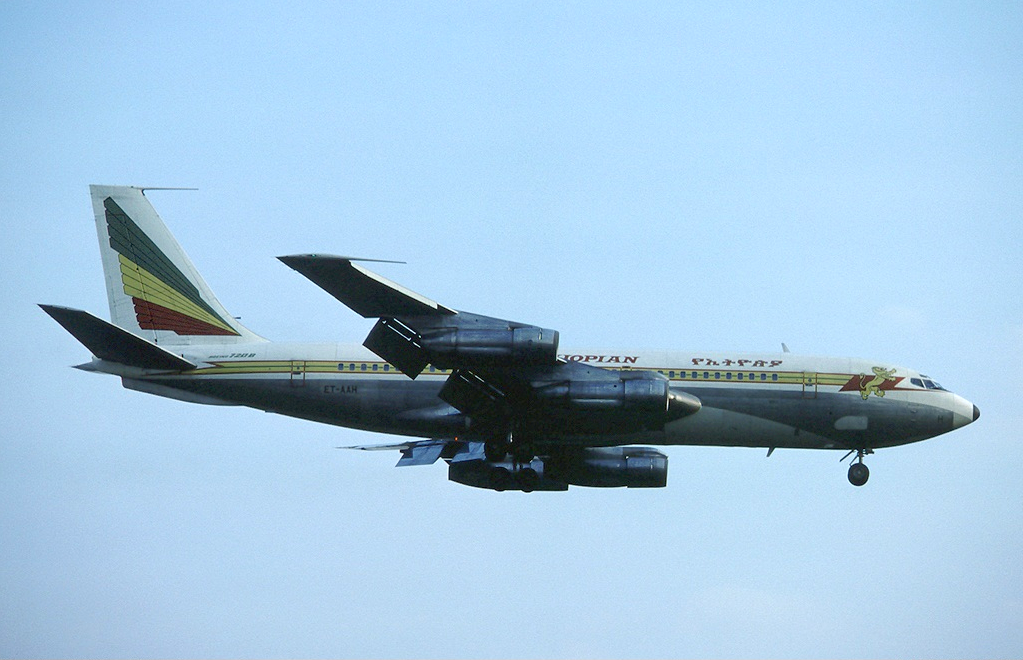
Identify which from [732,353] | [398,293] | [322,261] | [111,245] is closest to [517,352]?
[398,293]

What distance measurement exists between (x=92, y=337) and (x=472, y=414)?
12.2 meters

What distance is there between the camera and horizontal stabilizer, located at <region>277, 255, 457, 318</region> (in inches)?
1400

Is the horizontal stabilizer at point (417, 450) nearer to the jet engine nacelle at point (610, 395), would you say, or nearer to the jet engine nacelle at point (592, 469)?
the jet engine nacelle at point (592, 469)

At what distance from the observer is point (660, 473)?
4772cm

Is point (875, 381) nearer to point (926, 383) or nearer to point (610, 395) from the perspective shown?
point (926, 383)

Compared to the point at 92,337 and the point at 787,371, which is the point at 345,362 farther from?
the point at 787,371

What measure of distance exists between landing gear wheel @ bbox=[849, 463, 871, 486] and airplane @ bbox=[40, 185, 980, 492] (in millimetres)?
50

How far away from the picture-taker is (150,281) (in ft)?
157

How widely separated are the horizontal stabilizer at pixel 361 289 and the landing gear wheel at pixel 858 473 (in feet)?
54.7

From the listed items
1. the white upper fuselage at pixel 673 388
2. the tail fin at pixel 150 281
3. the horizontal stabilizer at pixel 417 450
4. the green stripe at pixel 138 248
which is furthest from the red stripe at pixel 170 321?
the horizontal stabilizer at pixel 417 450

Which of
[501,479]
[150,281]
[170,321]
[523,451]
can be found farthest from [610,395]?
[150,281]

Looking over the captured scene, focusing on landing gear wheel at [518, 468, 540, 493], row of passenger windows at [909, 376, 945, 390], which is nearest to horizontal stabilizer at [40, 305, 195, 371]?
landing gear wheel at [518, 468, 540, 493]

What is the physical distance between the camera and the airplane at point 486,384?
128 feet

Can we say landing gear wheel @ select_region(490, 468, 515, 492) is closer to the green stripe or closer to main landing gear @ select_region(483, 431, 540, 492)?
main landing gear @ select_region(483, 431, 540, 492)
